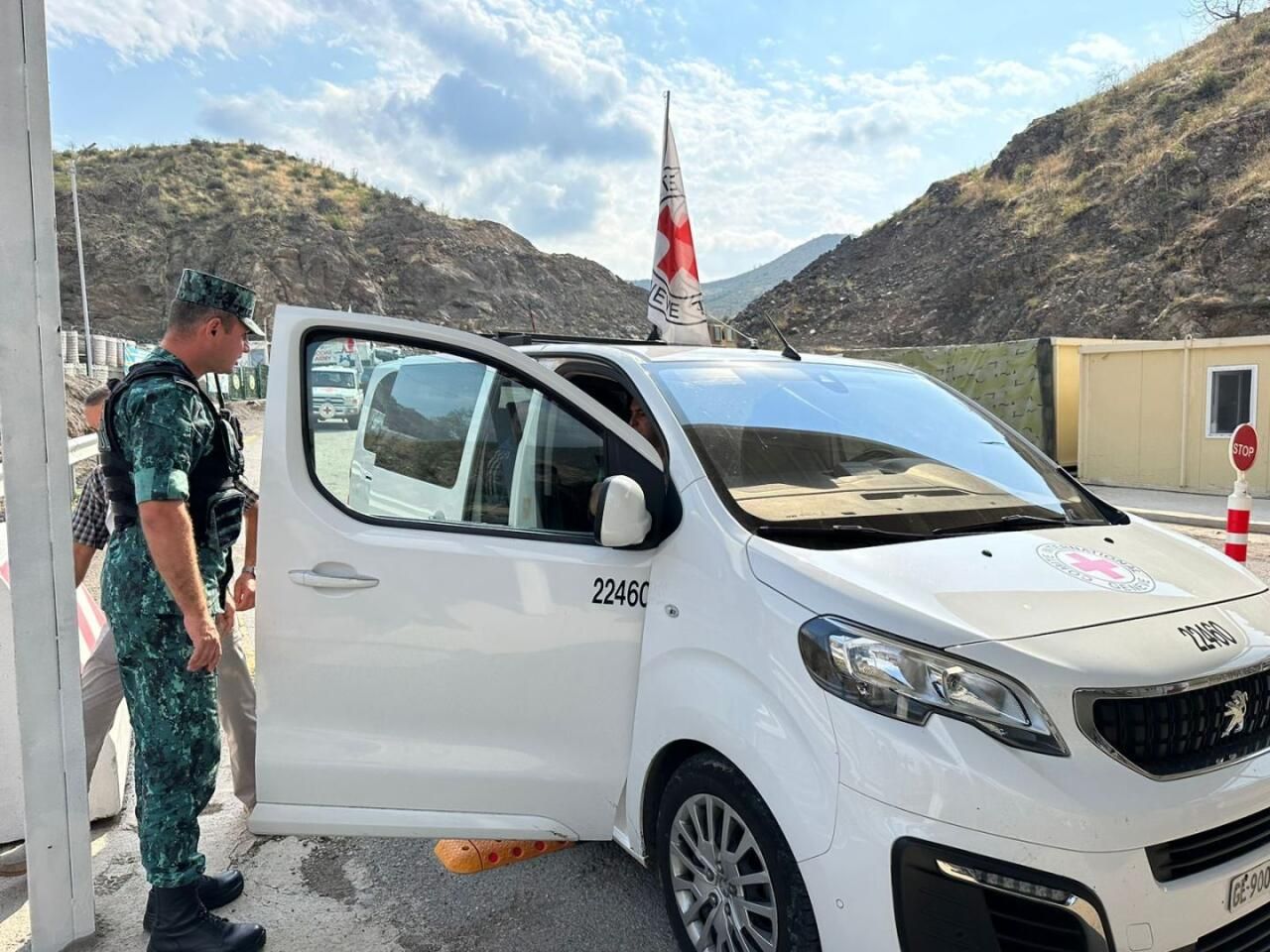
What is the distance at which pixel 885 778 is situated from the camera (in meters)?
1.81

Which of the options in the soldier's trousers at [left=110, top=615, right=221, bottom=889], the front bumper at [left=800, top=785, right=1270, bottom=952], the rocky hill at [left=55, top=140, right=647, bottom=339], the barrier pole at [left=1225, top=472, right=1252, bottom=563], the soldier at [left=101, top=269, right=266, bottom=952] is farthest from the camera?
the rocky hill at [left=55, top=140, right=647, bottom=339]

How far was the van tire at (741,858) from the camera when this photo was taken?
6.51 ft

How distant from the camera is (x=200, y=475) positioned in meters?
2.68

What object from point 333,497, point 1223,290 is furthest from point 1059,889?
point 1223,290

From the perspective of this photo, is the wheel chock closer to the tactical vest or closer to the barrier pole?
the tactical vest

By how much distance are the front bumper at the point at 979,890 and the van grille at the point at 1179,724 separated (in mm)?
211

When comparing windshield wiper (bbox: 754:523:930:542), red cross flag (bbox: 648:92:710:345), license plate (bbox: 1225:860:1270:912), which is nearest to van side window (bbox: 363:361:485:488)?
windshield wiper (bbox: 754:523:930:542)

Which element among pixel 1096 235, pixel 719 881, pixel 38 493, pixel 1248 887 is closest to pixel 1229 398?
pixel 1248 887

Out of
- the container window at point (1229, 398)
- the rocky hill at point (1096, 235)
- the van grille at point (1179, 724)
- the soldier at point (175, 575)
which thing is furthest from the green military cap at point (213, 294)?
the rocky hill at point (1096, 235)

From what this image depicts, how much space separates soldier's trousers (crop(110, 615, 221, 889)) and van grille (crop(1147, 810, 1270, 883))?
8.24 ft

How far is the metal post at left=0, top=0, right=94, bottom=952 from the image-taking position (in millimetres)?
2477

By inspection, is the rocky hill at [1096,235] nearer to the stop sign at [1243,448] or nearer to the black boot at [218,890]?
the stop sign at [1243,448]

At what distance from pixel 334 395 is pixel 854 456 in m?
1.68

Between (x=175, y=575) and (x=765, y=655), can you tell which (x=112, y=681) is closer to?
(x=175, y=575)
